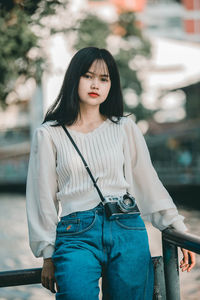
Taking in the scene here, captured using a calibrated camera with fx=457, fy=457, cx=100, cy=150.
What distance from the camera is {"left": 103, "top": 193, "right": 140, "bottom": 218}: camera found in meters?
1.74

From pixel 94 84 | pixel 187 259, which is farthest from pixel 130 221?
pixel 94 84

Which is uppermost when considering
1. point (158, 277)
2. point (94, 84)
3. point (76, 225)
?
point (94, 84)

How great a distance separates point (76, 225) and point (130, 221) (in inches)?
8.4

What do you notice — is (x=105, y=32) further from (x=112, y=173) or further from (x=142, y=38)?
(x=112, y=173)

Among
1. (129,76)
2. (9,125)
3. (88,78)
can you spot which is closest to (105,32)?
(129,76)

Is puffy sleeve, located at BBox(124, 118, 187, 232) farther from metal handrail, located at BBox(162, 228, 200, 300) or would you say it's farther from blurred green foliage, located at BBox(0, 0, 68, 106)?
blurred green foliage, located at BBox(0, 0, 68, 106)

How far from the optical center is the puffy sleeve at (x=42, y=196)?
68.6 inches

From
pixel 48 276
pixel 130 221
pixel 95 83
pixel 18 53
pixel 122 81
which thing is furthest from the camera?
pixel 122 81

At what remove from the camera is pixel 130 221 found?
1.78 metres

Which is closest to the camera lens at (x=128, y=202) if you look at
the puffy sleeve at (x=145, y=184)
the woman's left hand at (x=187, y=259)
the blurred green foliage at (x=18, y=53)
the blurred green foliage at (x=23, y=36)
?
the puffy sleeve at (x=145, y=184)

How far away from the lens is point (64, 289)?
1600mm

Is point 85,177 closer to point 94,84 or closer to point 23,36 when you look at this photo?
point 94,84

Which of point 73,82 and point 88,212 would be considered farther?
point 73,82

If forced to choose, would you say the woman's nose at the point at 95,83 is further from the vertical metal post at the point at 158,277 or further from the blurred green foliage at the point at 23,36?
the blurred green foliage at the point at 23,36
